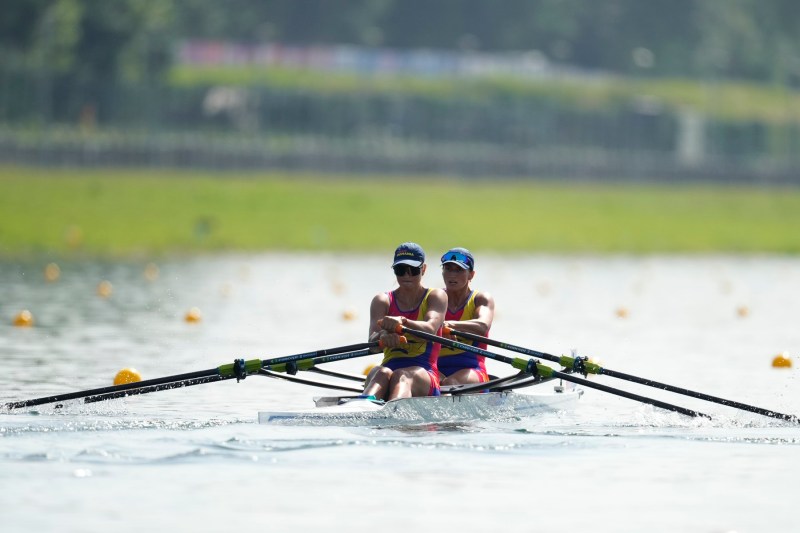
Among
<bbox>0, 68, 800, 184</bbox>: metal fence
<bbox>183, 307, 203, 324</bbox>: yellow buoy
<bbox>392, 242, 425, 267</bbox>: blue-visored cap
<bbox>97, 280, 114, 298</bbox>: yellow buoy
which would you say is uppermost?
<bbox>0, 68, 800, 184</bbox>: metal fence

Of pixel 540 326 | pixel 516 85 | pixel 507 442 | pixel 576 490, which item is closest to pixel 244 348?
pixel 540 326

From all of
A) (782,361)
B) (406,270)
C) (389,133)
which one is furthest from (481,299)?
(389,133)

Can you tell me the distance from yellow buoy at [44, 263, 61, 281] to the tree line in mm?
72178

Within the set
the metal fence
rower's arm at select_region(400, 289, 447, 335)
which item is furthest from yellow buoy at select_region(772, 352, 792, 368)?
the metal fence

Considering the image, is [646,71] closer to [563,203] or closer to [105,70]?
[105,70]

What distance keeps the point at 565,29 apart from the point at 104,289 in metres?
95.2

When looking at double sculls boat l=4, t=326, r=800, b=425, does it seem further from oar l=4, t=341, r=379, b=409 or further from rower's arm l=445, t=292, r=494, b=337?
rower's arm l=445, t=292, r=494, b=337

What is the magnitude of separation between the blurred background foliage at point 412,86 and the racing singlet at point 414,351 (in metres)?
47.4

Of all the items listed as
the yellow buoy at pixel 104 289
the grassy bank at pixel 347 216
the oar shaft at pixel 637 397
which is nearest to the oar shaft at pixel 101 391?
the oar shaft at pixel 637 397

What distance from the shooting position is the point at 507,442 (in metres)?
15.8

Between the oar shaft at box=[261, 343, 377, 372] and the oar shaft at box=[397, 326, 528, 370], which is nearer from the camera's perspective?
the oar shaft at box=[397, 326, 528, 370]

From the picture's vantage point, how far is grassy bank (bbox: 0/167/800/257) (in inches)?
2061

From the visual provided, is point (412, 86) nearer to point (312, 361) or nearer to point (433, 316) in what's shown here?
point (312, 361)

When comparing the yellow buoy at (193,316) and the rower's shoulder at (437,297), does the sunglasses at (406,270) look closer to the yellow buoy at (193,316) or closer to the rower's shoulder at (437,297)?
the rower's shoulder at (437,297)
